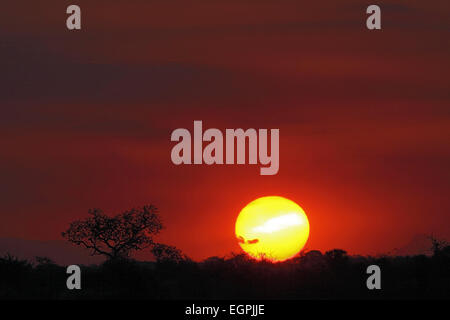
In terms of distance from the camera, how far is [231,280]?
6178 cm

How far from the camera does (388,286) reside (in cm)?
6156

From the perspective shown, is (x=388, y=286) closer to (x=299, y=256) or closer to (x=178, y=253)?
(x=299, y=256)

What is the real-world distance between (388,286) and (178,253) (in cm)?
1317

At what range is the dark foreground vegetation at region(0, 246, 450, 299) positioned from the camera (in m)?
59.5

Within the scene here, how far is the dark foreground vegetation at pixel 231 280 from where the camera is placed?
59531 mm

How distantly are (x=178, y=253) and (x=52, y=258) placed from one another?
708 centimetres
